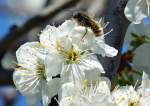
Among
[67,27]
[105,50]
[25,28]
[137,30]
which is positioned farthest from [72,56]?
[25,28]

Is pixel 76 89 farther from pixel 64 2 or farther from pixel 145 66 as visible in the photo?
pixel 64 2

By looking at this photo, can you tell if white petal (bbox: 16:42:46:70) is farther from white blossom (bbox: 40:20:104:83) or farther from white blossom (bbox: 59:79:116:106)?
white blossom (bbox: 59:79:116:106)

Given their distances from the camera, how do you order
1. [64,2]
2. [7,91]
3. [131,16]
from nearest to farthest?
[131,16], [64,2], [7,91]

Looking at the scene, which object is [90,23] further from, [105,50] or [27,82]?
[27,82]

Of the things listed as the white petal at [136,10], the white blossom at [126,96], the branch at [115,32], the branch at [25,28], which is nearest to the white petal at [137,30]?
the white petal at [136,10]

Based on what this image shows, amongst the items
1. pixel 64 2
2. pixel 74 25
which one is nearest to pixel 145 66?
pixel 74 25
